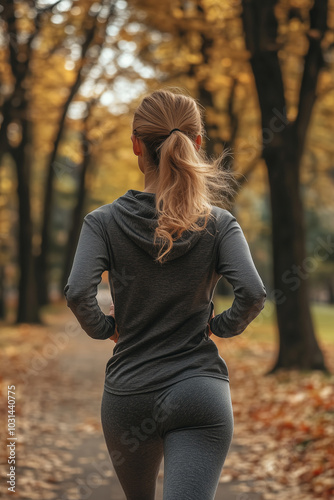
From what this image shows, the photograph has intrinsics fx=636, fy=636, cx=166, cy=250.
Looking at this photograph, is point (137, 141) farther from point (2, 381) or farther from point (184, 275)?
point (2, 381)

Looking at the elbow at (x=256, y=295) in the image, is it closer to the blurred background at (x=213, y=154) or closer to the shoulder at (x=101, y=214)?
the shoulder at (x=101, y=214)

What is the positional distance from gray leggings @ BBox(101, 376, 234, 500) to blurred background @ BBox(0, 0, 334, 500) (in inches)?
44.9

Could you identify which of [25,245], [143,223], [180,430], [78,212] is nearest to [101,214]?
[143,223]

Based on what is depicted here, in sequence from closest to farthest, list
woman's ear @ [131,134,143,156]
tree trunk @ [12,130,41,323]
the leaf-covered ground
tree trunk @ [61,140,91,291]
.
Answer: woman's ear @ [131,134,143,156], the leaf-covered ground, tree trunk @ [12,130,41,323], tree trunk @ [61,140,91,291]

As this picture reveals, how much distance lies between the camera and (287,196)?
9.66 metres

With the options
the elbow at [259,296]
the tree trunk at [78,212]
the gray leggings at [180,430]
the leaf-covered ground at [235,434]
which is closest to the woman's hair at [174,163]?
the elbow at [259,296]

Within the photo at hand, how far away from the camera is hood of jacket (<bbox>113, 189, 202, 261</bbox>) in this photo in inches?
86.8

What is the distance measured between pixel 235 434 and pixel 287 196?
13.4 ft

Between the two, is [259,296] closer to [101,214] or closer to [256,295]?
[256,295]

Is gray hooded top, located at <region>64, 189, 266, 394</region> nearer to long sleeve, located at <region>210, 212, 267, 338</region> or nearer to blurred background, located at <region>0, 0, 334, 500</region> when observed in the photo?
long sleeve, located at <region>210, 212, 267, 338</region>

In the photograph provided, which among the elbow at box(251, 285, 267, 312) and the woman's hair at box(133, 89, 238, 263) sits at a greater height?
the woman's hair at box(133, 89, 238, 263)

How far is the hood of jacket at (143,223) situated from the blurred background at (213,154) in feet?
3.25

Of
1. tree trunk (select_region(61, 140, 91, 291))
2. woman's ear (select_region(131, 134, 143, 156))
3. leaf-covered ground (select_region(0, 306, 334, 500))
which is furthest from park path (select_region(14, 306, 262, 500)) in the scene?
tree trunk (select_region(61, 140, 91, 291))

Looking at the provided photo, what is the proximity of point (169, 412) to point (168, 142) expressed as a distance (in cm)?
93
